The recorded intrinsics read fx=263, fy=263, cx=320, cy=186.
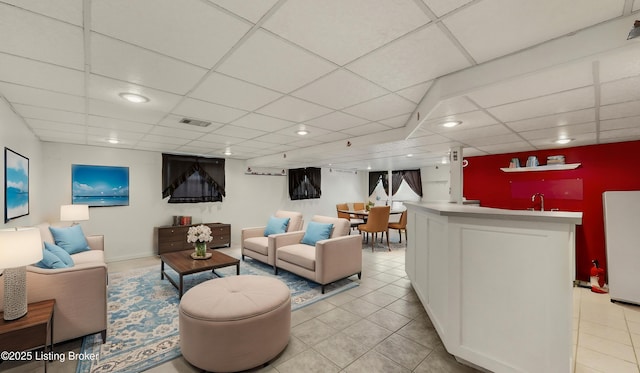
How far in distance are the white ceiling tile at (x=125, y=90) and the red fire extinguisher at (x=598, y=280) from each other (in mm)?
5876

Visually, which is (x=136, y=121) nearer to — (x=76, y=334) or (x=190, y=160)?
(x=76, y=334)

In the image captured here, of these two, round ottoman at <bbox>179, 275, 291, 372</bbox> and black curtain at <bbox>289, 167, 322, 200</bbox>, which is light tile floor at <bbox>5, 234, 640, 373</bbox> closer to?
round ottoman at <bbox>179, 275, 291, 372</bbox>

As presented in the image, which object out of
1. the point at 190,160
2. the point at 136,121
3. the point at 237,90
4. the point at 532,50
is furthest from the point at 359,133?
the point at 190,160

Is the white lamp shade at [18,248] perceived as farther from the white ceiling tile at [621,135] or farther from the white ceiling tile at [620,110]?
the white ceiling tile at [621,135]

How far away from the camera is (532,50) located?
1.57 meters

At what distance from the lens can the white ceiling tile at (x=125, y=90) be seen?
2131 millimetres

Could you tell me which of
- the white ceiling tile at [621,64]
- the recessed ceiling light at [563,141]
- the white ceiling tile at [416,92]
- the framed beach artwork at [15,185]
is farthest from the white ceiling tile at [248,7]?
the recessed ceiling light at [563,141]

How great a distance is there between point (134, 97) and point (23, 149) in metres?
2.26

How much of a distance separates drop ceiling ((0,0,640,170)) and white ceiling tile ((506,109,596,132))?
0.02 m

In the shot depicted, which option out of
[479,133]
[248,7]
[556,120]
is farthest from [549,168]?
[248,7]

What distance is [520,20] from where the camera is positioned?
1.32 metres

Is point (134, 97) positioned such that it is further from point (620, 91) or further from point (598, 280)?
point (598, 280)

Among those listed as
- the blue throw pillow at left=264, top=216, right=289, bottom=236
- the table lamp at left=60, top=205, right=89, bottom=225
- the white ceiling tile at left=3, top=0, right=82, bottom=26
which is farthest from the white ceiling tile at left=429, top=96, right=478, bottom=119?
the table lamp at left=60, top=205, right=89, bottom=225

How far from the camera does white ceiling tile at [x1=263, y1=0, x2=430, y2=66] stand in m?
1.25
